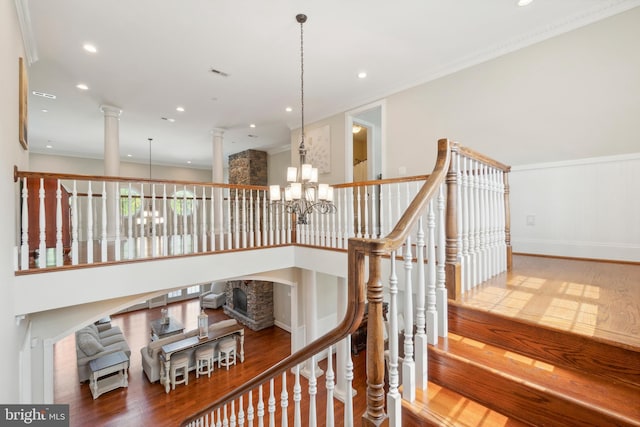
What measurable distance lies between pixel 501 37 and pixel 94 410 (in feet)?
28.6

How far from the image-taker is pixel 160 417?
4.76 meters

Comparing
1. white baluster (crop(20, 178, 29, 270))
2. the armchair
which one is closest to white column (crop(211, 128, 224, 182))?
white baluster (crop(20, 178, 29, 270))

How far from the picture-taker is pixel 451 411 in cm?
130

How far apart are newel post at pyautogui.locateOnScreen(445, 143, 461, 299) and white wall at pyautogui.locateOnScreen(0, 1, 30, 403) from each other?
3.22 m

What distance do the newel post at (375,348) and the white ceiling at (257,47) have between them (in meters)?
3.05

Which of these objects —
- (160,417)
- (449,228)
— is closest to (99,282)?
(160,417)

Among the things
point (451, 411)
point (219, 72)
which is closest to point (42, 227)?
point (219, 72)

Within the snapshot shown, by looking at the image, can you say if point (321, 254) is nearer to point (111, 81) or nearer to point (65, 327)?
point (65, 327)

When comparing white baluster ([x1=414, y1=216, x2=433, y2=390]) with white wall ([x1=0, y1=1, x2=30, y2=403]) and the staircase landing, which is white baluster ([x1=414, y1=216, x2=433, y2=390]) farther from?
white wall ([x1=0, y1=1, x2=30, y2=403])

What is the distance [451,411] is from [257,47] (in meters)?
4.19

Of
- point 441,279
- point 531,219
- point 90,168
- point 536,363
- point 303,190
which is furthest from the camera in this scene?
point 90,168

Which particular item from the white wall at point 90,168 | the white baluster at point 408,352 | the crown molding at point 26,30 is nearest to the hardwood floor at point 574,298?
the white baluster at point 408,352

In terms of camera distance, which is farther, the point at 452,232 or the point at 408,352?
the point at 452,232

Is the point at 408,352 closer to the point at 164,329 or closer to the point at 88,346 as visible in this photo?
the point at 88,346
